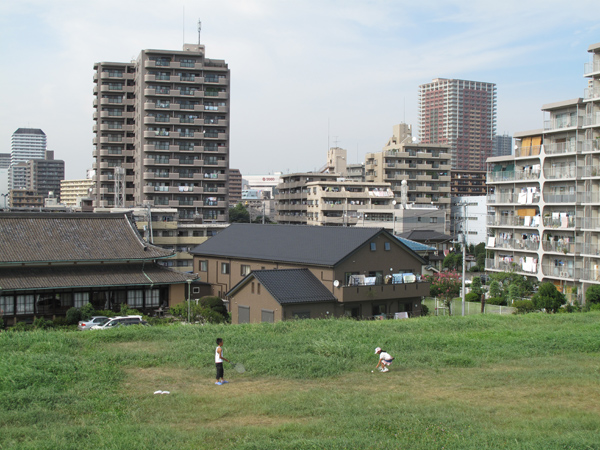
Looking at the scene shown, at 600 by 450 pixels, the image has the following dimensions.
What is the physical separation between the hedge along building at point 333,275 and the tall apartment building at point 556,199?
17.7 meters

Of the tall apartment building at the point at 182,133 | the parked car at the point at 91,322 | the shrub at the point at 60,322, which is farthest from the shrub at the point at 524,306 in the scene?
the tall apartment building at the point at 182,133

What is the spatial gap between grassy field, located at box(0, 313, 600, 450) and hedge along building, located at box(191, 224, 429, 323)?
9713mm

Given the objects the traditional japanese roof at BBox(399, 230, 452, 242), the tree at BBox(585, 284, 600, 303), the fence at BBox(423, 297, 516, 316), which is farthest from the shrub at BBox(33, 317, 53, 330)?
the traditional japanese roof at BBox(399, 230, 452, 242)

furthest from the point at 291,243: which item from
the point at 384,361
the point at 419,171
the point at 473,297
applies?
the point at 419,171

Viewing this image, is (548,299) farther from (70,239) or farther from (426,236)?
(426,236)

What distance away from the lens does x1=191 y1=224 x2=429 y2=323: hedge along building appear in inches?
1374

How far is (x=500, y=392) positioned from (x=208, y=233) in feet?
201

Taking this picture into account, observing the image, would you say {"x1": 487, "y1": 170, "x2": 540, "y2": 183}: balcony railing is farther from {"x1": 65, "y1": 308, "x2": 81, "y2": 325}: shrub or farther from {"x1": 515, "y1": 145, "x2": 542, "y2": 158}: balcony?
{"x1": 65, "y1": 308, "x2": 81, "y2": 325}: shrub

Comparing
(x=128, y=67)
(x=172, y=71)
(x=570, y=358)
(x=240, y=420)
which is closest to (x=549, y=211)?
(x=570, y=358)

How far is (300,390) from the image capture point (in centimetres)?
1602

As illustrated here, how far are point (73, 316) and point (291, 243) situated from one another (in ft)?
49.0

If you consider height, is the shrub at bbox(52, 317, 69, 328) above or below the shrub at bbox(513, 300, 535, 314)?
below

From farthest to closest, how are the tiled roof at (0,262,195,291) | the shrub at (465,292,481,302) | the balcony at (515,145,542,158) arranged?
Answer: the balcony at (515,145,542,158) → the shrub at (465,292,481,302) → the tiled roof at (0,262,195,291)

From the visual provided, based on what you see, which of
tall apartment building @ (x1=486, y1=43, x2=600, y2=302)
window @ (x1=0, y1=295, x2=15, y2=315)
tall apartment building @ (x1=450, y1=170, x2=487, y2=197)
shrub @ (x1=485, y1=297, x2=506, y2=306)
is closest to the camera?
window @ (x1=0, y1=295, x2=15, y2=315)
